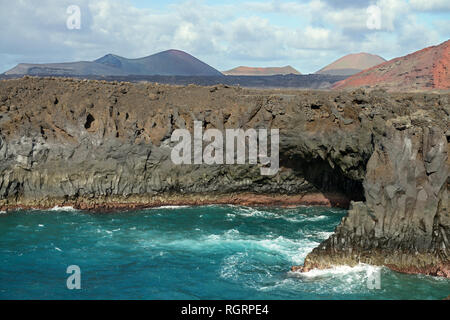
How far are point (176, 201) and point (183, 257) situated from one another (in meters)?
12.5

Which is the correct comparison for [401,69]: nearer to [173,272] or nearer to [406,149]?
[406,149]

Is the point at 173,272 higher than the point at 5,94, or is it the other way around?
the point at 5,94

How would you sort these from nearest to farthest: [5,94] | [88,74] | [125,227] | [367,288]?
[367,288] < [125,227] < [5,94] < [88,74]

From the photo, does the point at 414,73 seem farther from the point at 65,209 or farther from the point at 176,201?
the point at 65,209

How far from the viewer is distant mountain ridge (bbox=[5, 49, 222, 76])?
9419 centimetres

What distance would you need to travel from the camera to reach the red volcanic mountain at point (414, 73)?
66188 millimetres

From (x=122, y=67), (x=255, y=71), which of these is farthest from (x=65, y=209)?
(x=255, y=71)

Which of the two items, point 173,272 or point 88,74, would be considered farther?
point 88,74

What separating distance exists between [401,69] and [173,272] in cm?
5512

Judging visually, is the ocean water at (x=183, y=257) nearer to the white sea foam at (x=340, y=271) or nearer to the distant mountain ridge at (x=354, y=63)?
the white sea foam at (x=340, y=271)

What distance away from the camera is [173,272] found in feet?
95.0

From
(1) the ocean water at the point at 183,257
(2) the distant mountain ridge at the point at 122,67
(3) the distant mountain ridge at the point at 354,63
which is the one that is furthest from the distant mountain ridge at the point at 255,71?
(1) the ocean water at the point at 183,257

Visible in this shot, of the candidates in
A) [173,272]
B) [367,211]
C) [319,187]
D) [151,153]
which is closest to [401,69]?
[319,187]

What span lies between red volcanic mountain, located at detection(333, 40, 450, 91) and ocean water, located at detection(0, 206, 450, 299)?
3184 centimetres
